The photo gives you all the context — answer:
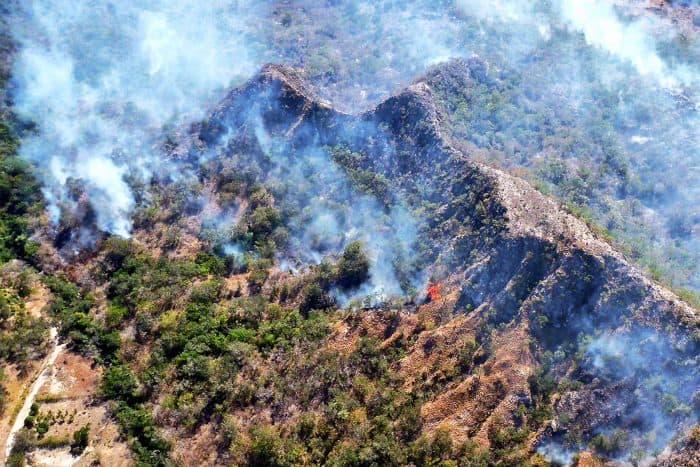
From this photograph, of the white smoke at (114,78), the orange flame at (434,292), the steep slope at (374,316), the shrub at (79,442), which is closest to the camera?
the steep slope at (374,316)

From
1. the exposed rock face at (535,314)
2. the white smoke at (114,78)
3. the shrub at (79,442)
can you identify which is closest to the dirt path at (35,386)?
the shrub at (79,442)

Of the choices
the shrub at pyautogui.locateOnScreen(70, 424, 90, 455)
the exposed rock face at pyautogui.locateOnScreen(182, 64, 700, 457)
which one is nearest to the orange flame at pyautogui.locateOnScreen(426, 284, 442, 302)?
the exposed rock face at pyautogui.locateOnScreen(182, 64, 700, 457)

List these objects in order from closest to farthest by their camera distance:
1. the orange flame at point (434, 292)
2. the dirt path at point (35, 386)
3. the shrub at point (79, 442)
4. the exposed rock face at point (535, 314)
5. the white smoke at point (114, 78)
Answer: the exposed rock face at point (535, 314) → the shrub at point (79, 442) → the dirt path at point (35, 386) → the orange flame at point (434, 292) → the white smoke at point (114, 78)

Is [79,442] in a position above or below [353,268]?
below

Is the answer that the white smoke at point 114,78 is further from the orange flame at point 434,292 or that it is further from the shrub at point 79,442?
the orange flame at point 434,292

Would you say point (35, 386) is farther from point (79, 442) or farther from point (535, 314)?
point (535, 314)

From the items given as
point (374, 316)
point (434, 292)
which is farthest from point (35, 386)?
point (434, 292)

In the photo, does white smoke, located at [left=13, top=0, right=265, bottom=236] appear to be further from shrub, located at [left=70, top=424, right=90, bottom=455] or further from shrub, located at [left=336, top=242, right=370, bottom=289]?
shrub, located at [left=336, top=242, right=370, bottom=289]
